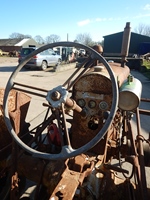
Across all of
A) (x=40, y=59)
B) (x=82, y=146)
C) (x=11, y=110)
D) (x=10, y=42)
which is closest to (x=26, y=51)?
(x=40, y=59)

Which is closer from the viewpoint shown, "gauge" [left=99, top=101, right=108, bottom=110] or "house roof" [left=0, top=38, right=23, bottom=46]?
"gauge" [left=99, top=101, right=108, bottom=110]

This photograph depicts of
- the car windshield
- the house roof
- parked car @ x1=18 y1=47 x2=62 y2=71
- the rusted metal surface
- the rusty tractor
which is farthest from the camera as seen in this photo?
the house roof

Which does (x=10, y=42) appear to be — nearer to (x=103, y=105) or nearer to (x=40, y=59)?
(x=40, y=59)

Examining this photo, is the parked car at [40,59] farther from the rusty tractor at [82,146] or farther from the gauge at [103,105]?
the gauge at [103,105]

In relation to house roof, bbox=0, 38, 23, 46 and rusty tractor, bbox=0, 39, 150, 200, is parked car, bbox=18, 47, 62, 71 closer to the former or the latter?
rusty tractor, bbox=0, 39, 150, 200

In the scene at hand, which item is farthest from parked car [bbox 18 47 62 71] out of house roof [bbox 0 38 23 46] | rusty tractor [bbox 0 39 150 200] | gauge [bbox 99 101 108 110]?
house roof [bbox 0 38 23 46]

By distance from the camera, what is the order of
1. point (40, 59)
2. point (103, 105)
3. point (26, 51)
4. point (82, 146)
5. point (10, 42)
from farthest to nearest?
point (10, 42), point (40, 59), point (26, 51), point (103, 105), point (82, 146)

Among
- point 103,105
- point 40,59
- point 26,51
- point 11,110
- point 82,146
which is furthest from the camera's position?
point 40,59

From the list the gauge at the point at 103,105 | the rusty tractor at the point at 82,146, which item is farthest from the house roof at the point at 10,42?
the gauge at the point at 103,105

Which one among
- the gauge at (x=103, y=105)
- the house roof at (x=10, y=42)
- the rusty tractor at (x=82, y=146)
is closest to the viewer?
the rusty tractor at (x=82, y=146)

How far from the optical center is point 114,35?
22.2 m

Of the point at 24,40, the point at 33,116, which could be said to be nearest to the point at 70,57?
the point at 33,116

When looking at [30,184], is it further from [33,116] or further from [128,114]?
[33,116]

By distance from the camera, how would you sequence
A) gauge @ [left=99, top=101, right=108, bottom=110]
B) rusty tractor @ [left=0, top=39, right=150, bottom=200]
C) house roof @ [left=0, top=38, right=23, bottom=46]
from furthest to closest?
house roof @ [left=0, top=38, right=23, bottom=46] → gauge @ [left=99, top=101, right=108, bottom=110] → rusty tractor @ [left=0, top=39, right=150, bottom=200]
